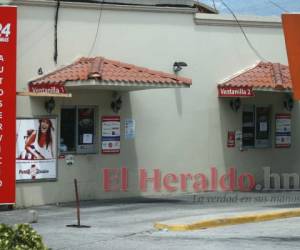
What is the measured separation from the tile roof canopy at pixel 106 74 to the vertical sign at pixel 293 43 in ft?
9.68

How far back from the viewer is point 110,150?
18.7 meters

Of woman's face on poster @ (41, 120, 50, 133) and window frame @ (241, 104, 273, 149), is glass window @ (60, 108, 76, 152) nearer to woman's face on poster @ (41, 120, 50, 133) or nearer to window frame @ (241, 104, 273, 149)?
woman's face on poster @ (41, 120, 50, 133)

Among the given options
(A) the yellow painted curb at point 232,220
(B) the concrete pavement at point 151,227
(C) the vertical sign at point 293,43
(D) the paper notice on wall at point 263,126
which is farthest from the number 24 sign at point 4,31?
(D) the paper notice on wall at point 263,126

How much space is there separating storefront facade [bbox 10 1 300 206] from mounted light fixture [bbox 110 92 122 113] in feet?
0.27

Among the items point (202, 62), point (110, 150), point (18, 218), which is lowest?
point (18, 218)

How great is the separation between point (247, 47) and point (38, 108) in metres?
7.15

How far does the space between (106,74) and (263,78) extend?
18.3 feet

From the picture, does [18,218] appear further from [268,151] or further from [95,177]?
[268,151]

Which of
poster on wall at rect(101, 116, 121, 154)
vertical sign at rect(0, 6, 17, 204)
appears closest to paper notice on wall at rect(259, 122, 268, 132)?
poster on wall at rect(101, 116, 121, 154)

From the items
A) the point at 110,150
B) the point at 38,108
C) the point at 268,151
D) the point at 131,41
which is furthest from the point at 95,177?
the point at 268,151

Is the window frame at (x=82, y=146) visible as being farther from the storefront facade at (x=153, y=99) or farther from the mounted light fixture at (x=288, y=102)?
the mounted light fixture at (x=288, y=102)

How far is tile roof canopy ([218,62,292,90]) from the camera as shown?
65.1ft

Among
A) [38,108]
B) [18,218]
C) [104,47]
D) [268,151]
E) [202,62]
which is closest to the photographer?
[18,218]

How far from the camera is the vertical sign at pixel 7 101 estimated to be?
16.0m
